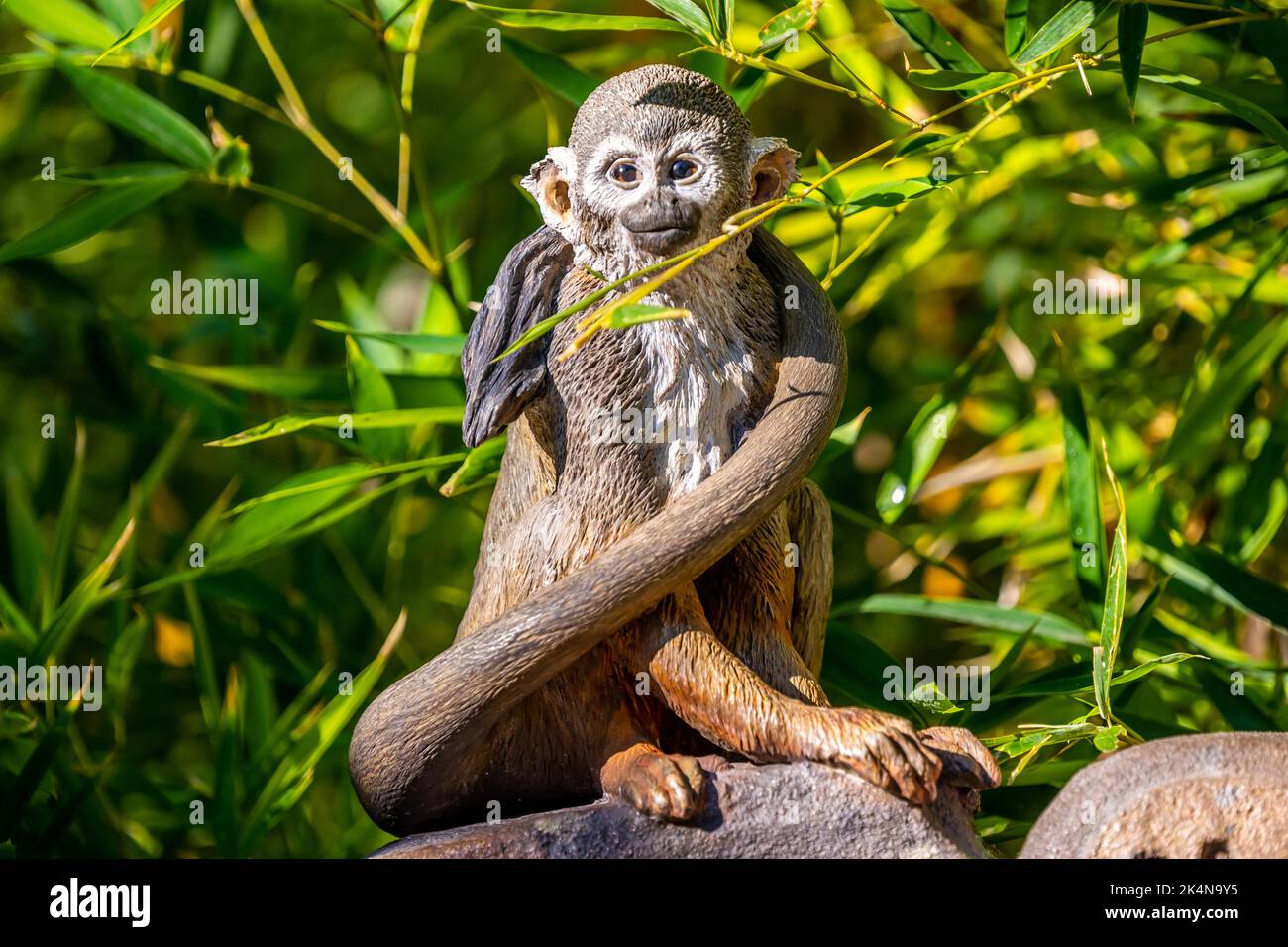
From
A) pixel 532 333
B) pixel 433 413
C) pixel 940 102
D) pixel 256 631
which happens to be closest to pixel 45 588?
pixel 256 631

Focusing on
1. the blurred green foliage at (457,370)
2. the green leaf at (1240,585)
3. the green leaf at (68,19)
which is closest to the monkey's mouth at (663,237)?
the blurred green foliage at (457,370)

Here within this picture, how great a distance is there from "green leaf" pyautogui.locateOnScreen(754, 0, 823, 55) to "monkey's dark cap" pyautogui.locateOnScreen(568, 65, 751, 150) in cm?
14

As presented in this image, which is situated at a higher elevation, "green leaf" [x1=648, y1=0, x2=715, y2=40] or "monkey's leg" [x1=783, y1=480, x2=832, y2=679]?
"green leaf" [x1=648, y1=0, x2=715, y2=40]

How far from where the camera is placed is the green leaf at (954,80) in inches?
69.1

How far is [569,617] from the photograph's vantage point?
1.53 metres

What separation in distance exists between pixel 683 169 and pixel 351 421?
0.69 meters

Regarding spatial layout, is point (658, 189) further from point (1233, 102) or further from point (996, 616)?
point (996, 616)

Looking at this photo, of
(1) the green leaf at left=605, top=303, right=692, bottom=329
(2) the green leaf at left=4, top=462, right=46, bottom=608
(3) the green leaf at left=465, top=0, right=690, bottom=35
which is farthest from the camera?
(2) the green leaf at left=4, top=462, right=46, bottom=608

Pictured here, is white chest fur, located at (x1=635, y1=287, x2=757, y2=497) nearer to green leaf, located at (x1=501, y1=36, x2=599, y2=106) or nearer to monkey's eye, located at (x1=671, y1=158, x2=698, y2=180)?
monkey's eye, located at (x1=671, y1=158, x2=698, y2=180)

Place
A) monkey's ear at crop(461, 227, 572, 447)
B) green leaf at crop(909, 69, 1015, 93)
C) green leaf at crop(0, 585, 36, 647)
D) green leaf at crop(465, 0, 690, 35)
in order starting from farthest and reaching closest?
green leaf at crop(0, 585, 36, 647)
green leaf at crop(465, 0, 690, 35)
green leaf at crop(909, 69, 1015, 93)
monkey's ear at crop(461, 227, 572, 447)

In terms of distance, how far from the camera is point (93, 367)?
9.52 feet

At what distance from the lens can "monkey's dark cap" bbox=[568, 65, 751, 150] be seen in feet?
5.11

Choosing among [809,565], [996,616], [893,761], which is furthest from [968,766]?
[996,616]

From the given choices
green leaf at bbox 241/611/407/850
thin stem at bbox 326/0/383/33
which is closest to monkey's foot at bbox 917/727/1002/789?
green leaf at bbox 241/611/407/850
